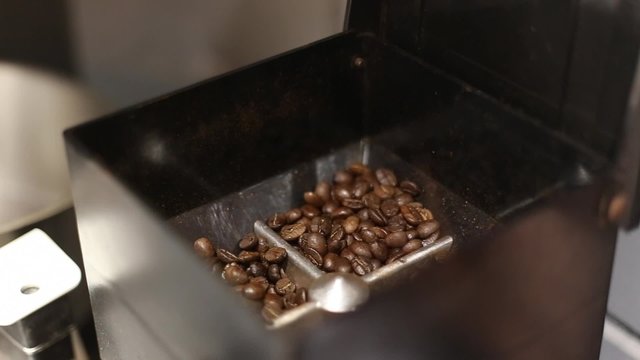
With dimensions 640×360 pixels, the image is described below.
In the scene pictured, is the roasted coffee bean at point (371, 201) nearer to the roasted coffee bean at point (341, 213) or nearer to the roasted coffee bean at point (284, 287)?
the roasted coffee bean at point (341, 213)

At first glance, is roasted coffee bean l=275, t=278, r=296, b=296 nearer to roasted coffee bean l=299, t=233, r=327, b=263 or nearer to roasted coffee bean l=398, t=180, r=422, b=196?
roasted coffee bean l=299, t=233, r=327, b=263

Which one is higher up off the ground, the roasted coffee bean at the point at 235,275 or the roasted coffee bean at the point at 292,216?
the roasted coffee bean at the point at 235,275

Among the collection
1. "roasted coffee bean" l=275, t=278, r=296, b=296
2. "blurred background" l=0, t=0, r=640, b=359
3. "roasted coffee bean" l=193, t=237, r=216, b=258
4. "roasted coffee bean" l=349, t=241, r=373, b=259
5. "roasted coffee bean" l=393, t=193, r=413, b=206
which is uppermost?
"blurred background" l=0, t=0, r=640, b=359

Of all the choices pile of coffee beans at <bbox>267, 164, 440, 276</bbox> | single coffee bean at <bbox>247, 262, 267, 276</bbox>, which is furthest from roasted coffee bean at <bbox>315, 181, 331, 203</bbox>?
single coffee bean at <bbox>247, 262, 267, 276</bbox>

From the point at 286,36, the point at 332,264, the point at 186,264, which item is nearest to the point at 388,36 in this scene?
the point at 286,36

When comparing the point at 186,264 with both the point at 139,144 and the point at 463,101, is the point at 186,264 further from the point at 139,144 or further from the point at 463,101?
the point at 463,101

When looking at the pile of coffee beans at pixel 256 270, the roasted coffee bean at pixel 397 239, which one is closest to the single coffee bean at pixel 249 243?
the pile of coffee beans at pixel 256 270
